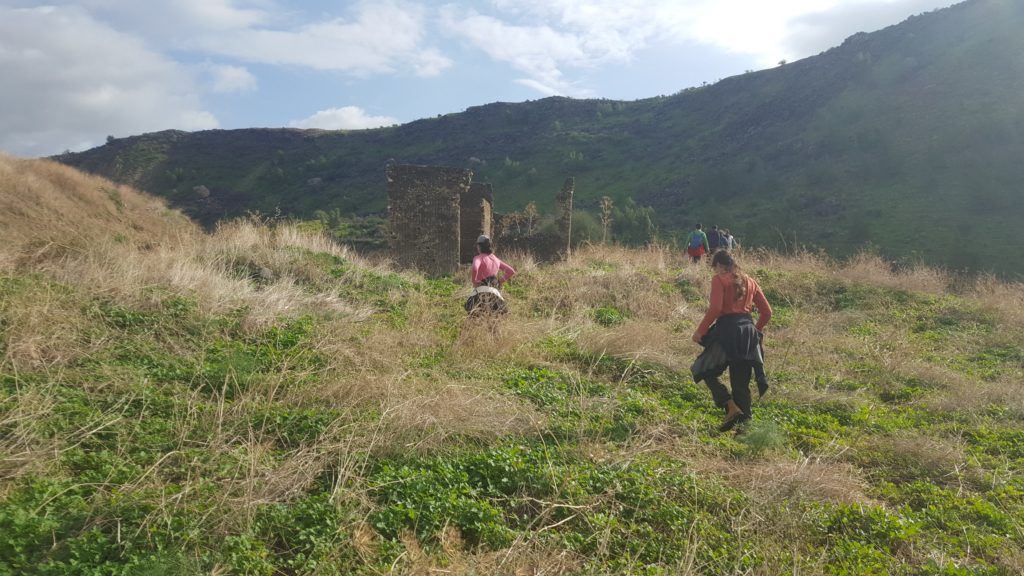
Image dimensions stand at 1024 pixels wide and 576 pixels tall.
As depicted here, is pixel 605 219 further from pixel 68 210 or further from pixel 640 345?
Answer: pixel 68 210

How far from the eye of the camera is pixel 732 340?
16.4ft

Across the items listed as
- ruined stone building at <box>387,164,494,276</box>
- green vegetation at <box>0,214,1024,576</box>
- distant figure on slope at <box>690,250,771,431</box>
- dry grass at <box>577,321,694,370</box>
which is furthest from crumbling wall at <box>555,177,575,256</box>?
distant figure on slope at <box>690,250,771,431</box>

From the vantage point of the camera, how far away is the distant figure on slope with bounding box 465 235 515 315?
278 inches

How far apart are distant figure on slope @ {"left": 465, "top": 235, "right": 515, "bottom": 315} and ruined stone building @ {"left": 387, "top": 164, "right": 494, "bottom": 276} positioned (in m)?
4.89

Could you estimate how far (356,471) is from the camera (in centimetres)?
378

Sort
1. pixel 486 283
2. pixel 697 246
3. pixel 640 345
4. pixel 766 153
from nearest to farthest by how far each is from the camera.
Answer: pixel 640 345 → pixel 486 283 → pixel 697 246 → pixel 766 153

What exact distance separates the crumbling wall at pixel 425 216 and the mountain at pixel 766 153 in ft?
62.5

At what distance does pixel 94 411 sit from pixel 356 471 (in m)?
1.92

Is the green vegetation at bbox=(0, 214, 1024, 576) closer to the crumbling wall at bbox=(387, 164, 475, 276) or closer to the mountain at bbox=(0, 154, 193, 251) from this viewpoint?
the mountain at bbox=(0, 154, 193, 251)

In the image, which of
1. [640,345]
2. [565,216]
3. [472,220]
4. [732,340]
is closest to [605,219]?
[565,216]

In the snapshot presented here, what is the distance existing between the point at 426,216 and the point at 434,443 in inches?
340

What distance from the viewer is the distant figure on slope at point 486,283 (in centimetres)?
706

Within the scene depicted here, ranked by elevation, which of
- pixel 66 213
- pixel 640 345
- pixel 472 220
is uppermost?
pixel 66 213

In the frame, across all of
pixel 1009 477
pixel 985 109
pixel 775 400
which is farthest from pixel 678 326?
pixel 985 109
